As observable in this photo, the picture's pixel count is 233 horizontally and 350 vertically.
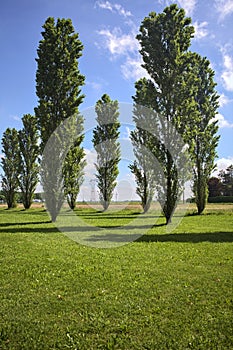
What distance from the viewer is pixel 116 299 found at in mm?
5277

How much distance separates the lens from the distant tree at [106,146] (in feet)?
117

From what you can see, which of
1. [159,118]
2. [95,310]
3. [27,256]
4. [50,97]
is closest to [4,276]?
[27,256]

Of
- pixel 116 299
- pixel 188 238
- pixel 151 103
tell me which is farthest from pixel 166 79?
pixel 116 299

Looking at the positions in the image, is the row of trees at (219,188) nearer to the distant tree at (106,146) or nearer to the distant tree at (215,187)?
the distant tree at (215,187)

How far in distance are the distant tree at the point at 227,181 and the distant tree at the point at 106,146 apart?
38.8 meters

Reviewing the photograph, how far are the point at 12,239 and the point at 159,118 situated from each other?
1211 centimetres

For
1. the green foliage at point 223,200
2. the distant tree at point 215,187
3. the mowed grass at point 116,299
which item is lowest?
the mowed grass at point 116,299

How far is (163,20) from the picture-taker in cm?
1892

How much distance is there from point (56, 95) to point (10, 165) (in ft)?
79.1

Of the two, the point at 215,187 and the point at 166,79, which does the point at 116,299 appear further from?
the point at 215,187

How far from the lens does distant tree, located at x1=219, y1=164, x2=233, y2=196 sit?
65.2 m

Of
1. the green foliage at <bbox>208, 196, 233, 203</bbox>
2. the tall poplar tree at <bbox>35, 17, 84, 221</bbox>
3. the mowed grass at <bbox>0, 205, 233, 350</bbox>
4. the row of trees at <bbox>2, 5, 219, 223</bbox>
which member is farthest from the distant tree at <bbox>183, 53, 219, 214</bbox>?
the green foliage at <bbox>208, 196, 233, 203</bbox>

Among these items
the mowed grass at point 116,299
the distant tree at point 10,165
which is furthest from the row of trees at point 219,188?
the mowed grass at point 116,299

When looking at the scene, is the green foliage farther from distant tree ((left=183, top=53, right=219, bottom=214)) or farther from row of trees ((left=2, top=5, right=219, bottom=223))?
row of trees ((left=2, top=5, right=219, bottom=223))
